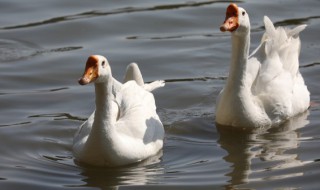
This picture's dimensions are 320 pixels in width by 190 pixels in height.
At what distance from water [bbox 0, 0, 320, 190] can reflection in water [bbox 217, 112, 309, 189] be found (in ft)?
0.04

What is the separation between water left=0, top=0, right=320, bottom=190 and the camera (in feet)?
29.2

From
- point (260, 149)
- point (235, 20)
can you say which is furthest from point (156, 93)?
point (260, 149)

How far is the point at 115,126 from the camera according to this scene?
30.5 feet

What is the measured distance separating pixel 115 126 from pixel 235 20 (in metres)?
1.76

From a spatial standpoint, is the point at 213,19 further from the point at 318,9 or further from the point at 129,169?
the point at 129,169

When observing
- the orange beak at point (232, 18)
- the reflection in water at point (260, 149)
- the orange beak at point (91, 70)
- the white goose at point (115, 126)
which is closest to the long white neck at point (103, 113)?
the white goose at point (115, 126)

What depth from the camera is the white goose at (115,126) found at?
8.74 meters

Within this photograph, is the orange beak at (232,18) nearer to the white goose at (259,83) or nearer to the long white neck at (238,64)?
the white goose at (259,83)

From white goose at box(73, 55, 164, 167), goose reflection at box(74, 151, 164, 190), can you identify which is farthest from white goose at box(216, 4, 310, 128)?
goose reflection at box(74, 151, 164, 190)

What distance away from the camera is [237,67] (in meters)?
10.3

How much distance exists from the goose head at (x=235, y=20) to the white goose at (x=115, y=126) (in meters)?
1.17

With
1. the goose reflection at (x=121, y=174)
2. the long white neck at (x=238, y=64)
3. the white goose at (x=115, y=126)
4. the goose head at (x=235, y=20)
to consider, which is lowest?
the goose reflection at (x=121, y=174)

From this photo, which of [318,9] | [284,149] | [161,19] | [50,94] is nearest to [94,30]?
[161,19]

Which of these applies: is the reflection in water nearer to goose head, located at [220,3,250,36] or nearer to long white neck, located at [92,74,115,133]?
goose head, located at [220,3,250,36]
